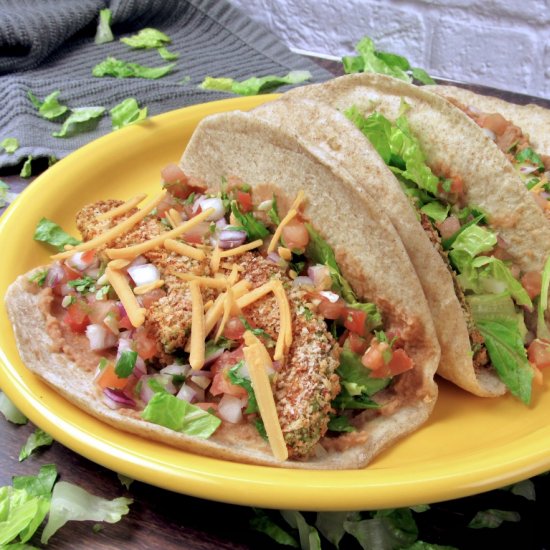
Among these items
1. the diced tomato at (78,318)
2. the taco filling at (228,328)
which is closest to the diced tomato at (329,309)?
the taco filling at (228,328)

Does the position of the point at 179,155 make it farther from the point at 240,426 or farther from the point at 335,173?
the point at 240,426

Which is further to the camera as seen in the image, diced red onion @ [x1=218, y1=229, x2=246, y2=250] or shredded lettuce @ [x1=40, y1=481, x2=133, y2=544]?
diced red onion @ [x1=218, y1=229, x2=246, y2=250]

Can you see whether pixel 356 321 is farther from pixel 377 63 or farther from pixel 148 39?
pixel 148 39

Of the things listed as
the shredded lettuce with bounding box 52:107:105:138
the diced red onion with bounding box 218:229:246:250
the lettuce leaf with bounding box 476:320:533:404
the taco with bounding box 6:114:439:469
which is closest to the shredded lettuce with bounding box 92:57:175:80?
the shredded lettuce with bounding box 52:107:105:138

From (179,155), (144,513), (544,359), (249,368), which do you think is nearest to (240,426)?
(249,368)

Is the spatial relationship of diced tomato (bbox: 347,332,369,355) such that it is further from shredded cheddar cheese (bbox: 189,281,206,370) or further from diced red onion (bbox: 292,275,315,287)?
shredded cheddar cheese (bbox: 189,281,206,370)

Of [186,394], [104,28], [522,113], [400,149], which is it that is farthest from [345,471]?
[104,28]
